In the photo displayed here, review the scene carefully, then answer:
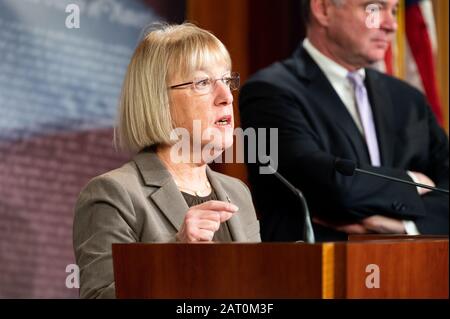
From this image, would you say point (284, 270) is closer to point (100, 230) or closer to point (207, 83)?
point (100, 230)

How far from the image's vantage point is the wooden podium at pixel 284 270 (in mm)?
2170

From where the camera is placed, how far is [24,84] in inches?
178

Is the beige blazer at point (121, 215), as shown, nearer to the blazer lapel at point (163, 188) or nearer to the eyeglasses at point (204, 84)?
the blazer lapel at point (163, 188)

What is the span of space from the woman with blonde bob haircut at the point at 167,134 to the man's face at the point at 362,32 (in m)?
1.59

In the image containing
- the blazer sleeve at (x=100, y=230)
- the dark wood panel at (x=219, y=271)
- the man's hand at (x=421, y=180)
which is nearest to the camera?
the dark wood panel at (x=219, y=271)

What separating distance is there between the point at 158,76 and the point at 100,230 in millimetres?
524

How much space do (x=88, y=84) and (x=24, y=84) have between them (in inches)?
16.4

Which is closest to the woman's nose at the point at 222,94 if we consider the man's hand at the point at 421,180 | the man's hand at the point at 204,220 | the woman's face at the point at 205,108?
the woman's face at the point at 205,108

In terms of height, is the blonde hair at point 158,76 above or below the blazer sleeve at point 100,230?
above

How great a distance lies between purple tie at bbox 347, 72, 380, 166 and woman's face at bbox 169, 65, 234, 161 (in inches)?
60.9

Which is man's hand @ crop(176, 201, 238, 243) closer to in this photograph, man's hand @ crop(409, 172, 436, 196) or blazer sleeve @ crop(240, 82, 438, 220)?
blazer sleeve @ crop(240, 82, 438, 220)

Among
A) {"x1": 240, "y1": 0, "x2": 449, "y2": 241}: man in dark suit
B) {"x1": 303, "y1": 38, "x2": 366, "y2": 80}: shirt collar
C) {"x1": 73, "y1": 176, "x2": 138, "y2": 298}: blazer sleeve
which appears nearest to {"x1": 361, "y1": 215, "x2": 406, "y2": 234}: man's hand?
{"x1": 240, "y1": 0, "x2": 449, "y2": 241}: man in dark suit

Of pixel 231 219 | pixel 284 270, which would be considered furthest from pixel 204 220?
pixel 231 219

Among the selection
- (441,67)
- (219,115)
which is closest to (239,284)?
(219,115)
